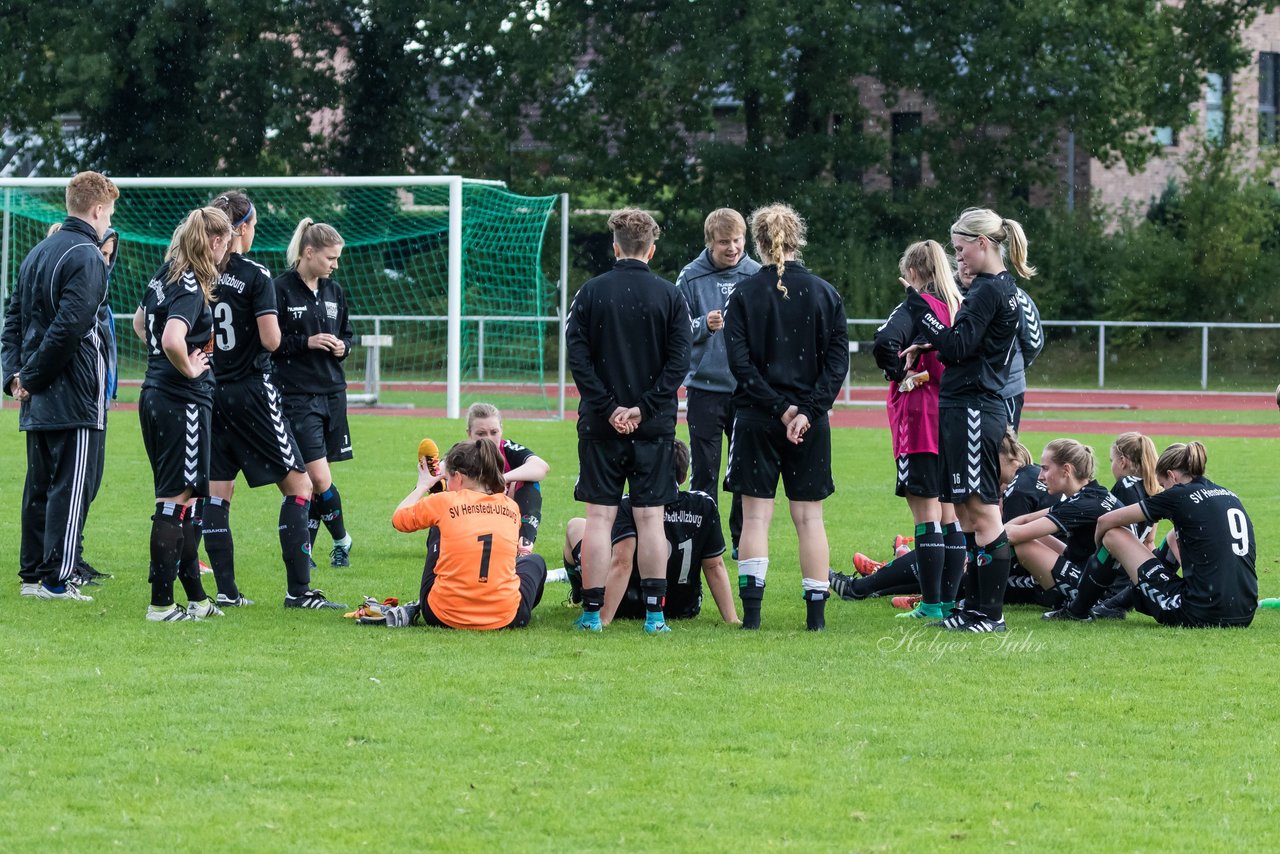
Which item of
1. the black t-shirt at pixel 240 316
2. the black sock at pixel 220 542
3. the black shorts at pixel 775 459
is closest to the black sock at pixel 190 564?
the black sock at pixel 220 542

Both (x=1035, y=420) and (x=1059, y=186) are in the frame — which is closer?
(x=1035, y=420)

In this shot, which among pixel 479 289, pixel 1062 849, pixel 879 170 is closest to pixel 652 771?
pixel 1062 849

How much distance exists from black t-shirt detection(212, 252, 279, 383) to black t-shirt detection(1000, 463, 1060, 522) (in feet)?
12.3

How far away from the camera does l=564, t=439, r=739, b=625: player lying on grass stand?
7.41m

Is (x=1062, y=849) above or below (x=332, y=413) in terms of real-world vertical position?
below

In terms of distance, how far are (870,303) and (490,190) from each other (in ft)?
34.2

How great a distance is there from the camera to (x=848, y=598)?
28.3ft

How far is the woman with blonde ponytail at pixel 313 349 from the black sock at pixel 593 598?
210 centimetres

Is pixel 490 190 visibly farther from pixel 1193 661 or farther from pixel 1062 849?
pixel 1062 849

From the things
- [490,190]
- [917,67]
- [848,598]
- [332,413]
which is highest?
[917,67]

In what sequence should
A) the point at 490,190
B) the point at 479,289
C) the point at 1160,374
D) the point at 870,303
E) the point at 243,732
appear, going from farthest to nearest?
the point at 870,303
the point at 1160,374
the point at 479,289
the point at 490,190
the point at 243,732

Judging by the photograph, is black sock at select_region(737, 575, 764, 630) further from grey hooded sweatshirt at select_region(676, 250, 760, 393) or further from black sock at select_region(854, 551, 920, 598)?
grey hooded sweatshirt at select_region(676, 250, 760, 393)

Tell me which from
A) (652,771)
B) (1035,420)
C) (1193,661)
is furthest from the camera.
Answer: (1035,420)

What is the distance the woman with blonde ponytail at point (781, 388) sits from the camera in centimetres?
715
